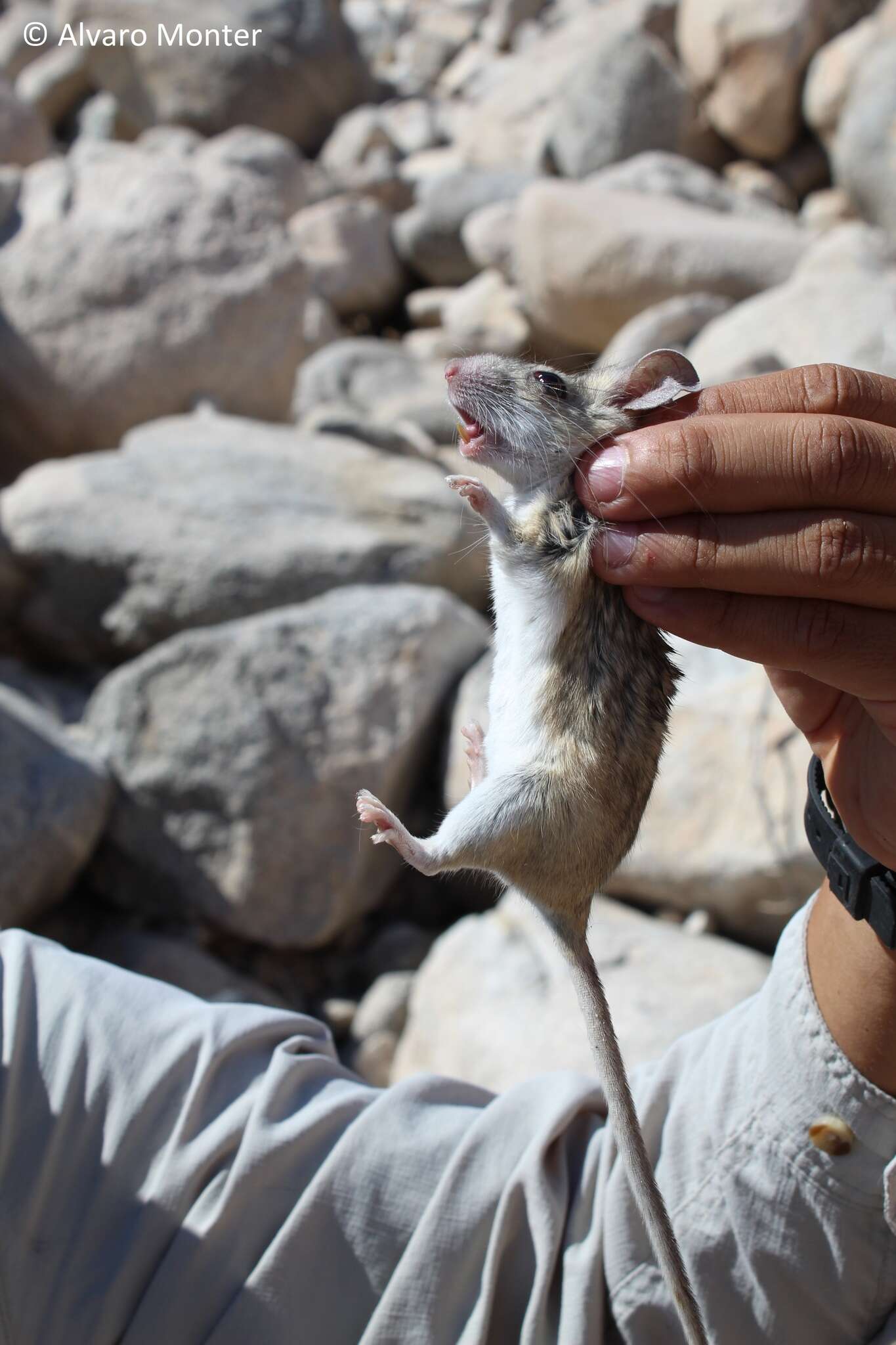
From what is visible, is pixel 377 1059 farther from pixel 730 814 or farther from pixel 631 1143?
pixel 631 1143

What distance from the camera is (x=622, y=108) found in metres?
11.5

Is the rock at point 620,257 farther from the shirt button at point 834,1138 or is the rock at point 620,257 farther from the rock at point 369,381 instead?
the shirt button at point 834,1138

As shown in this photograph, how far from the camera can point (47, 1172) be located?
157cm

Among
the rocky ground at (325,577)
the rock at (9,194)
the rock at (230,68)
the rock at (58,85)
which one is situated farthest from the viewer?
the rock at (58,85)

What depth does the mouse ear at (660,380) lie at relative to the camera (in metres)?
1.36

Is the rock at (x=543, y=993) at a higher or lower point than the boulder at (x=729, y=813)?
lower

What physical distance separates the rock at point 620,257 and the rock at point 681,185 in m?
1.62

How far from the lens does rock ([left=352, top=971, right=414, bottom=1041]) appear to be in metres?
3.94

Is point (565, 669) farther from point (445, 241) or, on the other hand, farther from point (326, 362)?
point (445, 241)

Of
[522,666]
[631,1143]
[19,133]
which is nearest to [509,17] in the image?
[19,133]

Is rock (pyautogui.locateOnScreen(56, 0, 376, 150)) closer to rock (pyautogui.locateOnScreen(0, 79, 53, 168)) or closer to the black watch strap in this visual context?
rock (pyautogui.locateOnScreen(0, 79, 53, 168))

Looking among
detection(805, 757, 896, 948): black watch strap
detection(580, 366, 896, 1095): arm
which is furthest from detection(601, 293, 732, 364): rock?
detection(580, 366, 896, 1095): arm

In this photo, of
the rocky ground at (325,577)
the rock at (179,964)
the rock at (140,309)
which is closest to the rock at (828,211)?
the rocky ground at (325,577)

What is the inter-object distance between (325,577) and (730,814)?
6.16ft
